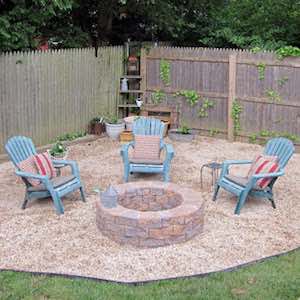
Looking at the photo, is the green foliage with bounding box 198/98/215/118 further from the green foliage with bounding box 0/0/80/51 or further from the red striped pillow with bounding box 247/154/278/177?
the red striped pillow with bounding box 247/154/278/177

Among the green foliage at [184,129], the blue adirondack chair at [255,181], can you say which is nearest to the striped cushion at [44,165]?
the blue adirondack chair at [255,181]

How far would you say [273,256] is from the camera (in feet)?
18.6

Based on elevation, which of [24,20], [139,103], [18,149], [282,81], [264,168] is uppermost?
[24,20]

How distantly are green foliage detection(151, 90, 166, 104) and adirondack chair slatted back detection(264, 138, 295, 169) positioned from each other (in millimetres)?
4565

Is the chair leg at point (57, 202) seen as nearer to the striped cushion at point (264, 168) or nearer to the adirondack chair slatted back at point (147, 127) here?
the striped cushion at point (264, 168)

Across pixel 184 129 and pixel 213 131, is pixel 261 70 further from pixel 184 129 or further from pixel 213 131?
pixel 184 129

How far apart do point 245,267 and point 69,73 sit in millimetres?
6471

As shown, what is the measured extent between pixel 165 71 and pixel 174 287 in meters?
7.42

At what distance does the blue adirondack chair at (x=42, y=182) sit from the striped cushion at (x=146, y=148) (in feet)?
4.79

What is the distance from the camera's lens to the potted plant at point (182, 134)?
11.2 m

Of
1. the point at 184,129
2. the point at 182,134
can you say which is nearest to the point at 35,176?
the point at 182,134

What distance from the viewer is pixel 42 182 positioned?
276 inches

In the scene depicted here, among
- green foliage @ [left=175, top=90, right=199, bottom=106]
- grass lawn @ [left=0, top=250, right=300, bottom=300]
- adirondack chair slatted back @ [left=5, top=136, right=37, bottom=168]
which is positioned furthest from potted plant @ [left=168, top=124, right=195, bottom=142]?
grass lawn @ [left=0, top=250, right=300, bottom=300]

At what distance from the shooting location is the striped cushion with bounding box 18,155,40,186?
7059 millimetres
